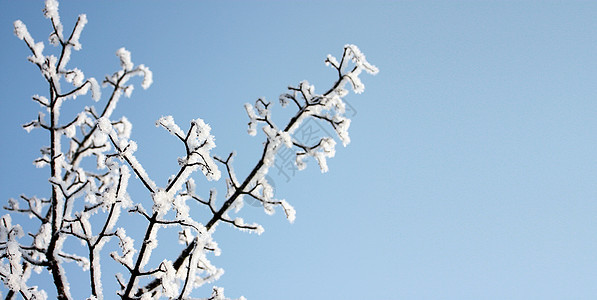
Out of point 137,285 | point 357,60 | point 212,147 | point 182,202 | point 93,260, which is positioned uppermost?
point 357,60

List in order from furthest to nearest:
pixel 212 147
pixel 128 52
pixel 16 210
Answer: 1. pixel 16 210
2. pixel 128 52
3. pixel 212 147

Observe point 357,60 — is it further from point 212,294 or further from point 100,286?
point 100,286

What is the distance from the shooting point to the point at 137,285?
7.92 ft

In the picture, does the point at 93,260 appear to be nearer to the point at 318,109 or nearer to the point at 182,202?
the point at 182,202

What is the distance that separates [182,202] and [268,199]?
22.0 inches

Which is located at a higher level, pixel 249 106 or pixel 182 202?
pixel 249 106

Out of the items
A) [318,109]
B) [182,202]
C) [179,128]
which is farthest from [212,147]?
[318,109]

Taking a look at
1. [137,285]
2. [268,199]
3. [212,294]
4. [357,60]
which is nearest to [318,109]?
[357,60]

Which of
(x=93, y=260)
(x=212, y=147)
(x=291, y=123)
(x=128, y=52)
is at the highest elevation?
(x=128, y=52)

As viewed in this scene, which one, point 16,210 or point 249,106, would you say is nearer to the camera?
point 249,106

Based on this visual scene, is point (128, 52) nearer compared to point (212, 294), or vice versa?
point (212, 294)

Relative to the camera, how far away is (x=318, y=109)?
2430 mm

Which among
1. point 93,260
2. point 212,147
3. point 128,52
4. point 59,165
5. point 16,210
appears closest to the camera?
point 212,147

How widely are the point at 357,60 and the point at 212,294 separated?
1955 mm
